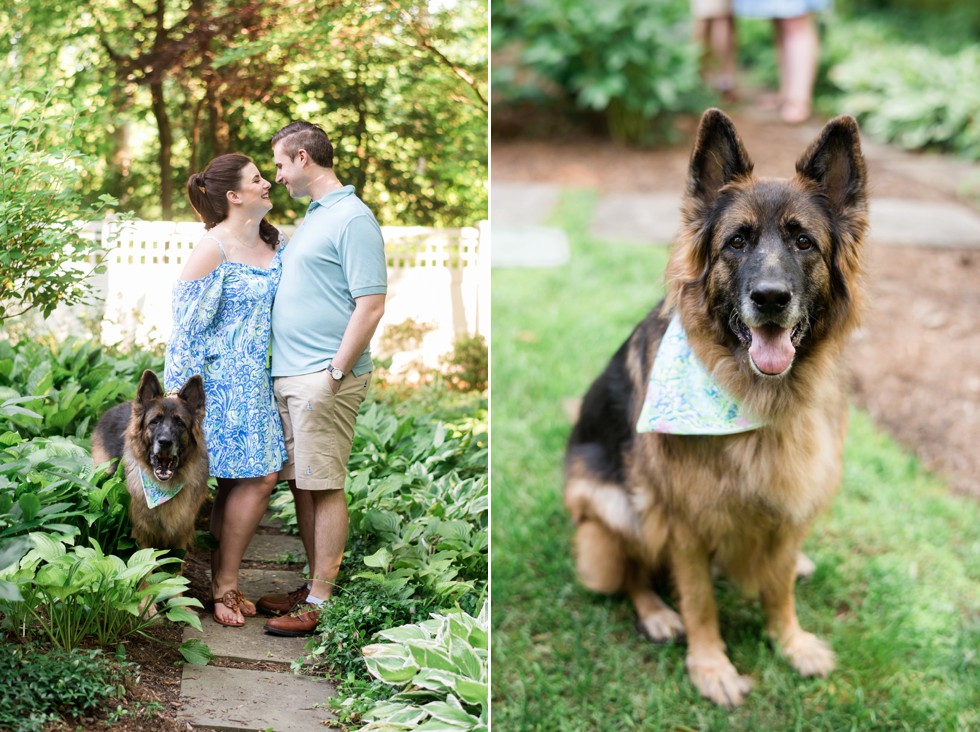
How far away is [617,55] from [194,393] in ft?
22.6

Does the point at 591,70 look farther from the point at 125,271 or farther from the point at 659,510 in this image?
the point at 125,271

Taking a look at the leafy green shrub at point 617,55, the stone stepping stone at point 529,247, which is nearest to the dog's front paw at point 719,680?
the stone stepping stone at point 529,247

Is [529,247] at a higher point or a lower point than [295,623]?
higher

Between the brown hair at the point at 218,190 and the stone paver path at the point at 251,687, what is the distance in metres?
1.03

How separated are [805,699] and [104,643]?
249cm

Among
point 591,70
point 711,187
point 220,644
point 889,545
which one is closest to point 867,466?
point 889,545

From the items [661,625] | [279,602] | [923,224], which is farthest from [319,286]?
[923,224]

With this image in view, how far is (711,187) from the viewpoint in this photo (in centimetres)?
296

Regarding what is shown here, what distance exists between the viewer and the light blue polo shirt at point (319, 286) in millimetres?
2607

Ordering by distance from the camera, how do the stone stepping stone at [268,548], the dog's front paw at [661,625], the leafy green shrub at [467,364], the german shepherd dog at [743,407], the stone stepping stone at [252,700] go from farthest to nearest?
the dog's front paw at [661,625] < the leafy green shrub at [467,364] < the german shepherd dog at [743,407] < the stone stepping stone at [268,548] < the stone stepping stone at [252,700]

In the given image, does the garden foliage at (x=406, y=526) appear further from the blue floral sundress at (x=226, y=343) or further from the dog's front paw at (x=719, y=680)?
the dog's front paw at (x=719, y=680)

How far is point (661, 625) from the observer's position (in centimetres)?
376

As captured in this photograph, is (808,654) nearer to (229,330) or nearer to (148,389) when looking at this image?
(229,330)

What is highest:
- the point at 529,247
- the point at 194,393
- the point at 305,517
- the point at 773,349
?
the point at 529,247
